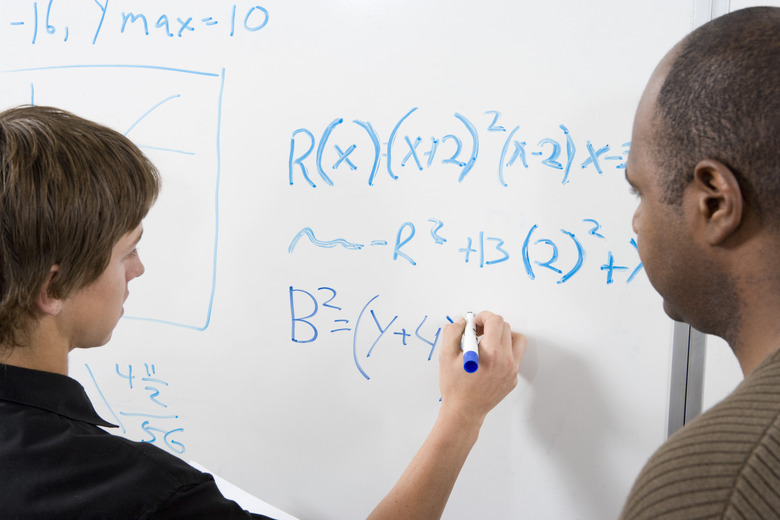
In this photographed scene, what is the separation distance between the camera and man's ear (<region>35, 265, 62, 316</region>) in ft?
1.90

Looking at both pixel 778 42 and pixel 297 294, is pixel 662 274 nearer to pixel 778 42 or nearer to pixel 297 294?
pixel 778 42

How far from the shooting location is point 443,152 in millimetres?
790

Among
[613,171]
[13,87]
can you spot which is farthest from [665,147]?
[13,87]

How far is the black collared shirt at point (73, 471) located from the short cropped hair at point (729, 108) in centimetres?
51

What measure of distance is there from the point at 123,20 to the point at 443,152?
51 centimetres

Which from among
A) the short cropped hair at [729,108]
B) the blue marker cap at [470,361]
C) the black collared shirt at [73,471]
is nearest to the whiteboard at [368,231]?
the blue marker cap at [470,361]

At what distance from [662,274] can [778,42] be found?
8.3 inches

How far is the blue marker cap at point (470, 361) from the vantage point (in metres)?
0.70

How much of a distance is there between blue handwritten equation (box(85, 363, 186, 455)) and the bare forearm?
0.41 metres

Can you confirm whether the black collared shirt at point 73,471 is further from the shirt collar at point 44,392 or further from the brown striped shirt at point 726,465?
the brown striped shirt at point 726,465

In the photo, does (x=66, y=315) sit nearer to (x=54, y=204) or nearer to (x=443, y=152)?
(x=54, y=204)

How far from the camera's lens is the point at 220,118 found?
86 centimetres

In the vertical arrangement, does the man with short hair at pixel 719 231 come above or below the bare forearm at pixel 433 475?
above

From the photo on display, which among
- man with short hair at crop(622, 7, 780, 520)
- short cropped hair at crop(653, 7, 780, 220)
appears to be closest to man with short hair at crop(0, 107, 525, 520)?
man with short hair at crop(622, 7, 780, 520)
